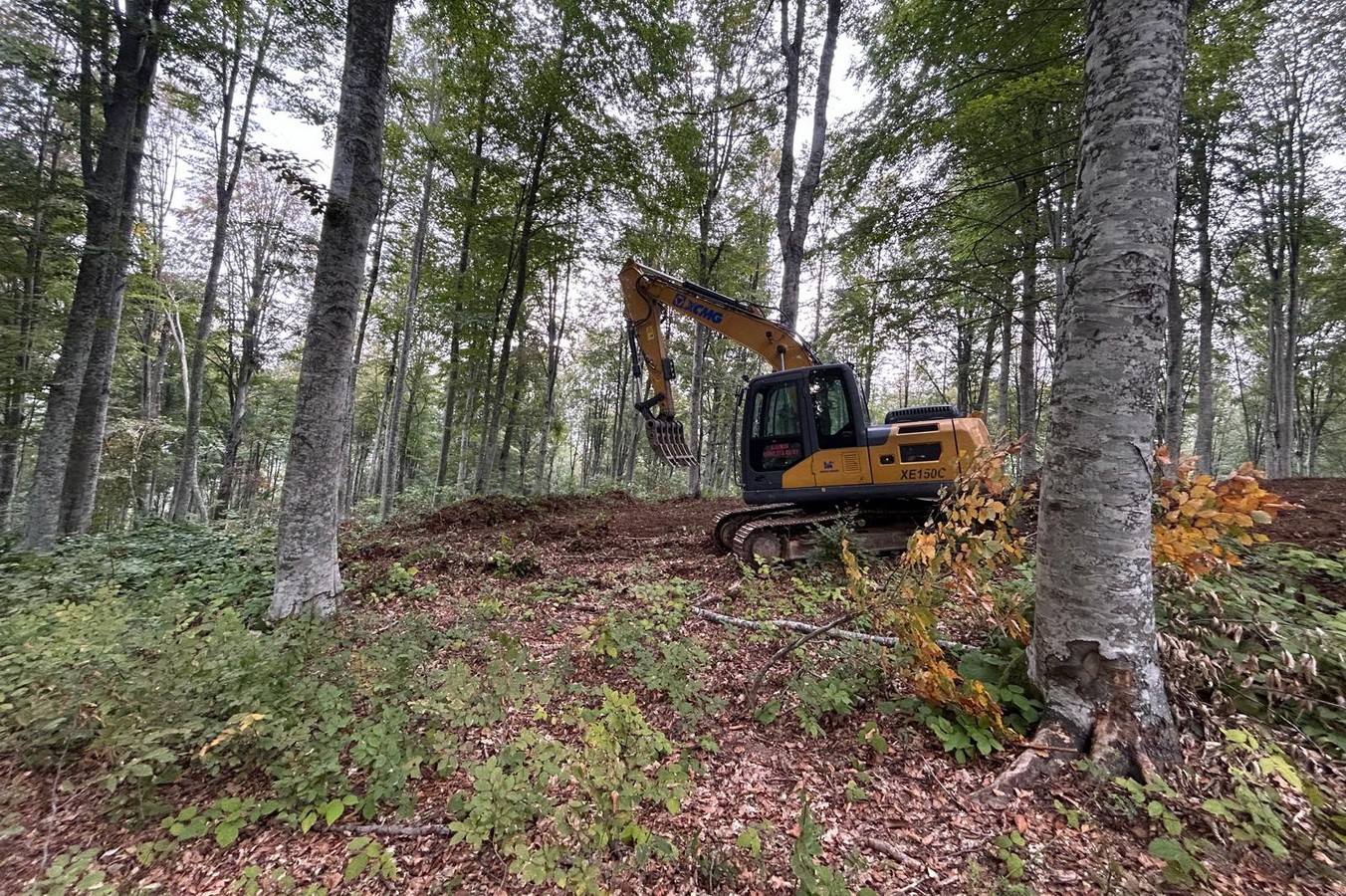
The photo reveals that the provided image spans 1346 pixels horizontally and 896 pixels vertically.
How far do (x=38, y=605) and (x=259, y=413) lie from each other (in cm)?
2128

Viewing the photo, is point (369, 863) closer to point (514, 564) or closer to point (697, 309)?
point (514, 564)

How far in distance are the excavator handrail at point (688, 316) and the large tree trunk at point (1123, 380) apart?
14.7 ft

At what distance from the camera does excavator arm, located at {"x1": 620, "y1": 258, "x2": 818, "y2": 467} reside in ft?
23.2

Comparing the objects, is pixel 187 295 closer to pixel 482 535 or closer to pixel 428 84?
pixel 428 84

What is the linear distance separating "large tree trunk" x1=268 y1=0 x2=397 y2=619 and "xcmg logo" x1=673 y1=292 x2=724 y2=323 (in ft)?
13.6

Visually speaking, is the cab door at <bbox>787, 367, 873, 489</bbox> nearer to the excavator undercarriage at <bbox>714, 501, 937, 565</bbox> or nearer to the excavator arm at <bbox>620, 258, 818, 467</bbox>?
the excavator undercarriage at <bbox>714, 501, 937, 565</bbox>

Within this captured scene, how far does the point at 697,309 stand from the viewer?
7301mm

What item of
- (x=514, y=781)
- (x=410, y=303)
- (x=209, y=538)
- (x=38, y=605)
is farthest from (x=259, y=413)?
(x=514, y=781)

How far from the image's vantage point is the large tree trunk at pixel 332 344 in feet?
13.1

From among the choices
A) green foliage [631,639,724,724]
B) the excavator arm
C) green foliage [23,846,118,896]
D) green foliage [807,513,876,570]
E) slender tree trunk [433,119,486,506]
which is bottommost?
green foliage [23,846,118,896]

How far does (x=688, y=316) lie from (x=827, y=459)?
3183 millimetres

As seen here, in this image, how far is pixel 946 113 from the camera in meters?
5.69

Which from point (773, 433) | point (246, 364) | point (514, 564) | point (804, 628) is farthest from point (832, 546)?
point (246, 364)

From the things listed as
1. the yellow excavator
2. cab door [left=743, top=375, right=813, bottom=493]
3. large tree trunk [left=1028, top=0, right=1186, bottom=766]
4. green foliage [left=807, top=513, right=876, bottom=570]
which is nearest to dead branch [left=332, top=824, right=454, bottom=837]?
large tree trunk [left=1028, top=0, right=1186, bottom=766]
